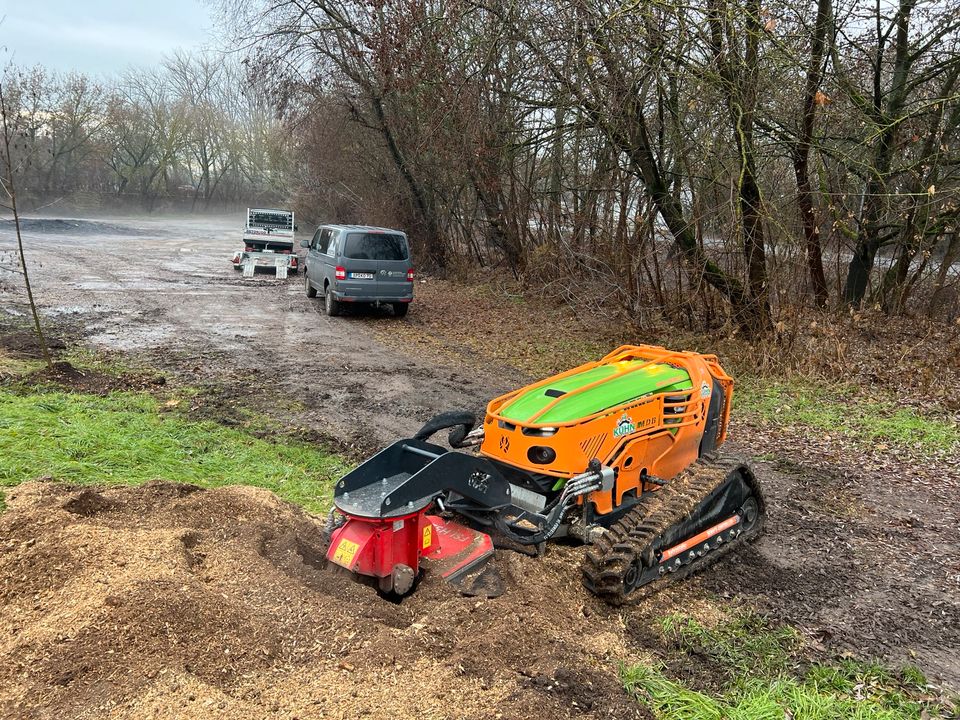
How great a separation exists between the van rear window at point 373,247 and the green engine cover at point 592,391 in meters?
10.5

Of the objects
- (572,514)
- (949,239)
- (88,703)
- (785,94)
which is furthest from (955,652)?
(949,239)

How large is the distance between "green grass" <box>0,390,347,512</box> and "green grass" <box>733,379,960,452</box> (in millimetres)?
5379

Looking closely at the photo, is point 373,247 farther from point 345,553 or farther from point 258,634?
point 258,634

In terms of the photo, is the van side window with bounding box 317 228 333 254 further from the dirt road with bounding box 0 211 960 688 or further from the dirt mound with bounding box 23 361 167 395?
the dirt mound with bounding box 23 361 167 395

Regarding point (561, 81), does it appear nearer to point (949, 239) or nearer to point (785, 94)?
point (785, 94)

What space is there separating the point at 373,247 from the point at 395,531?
12049 millimetres

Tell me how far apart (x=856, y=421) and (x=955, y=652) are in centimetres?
470

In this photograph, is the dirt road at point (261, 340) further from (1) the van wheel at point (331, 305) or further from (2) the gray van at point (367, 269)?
(2) the gray van at point (367, 269)

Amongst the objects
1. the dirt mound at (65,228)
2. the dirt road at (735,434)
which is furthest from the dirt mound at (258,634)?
the dirt mound at (65,228)

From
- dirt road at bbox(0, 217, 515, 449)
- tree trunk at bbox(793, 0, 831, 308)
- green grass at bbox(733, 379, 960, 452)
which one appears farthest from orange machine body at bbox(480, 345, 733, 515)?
tree trunk at bbox(793, 0, 831, 308)

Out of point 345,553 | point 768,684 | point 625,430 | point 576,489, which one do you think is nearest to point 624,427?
point 625,430

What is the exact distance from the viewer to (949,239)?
13.5m

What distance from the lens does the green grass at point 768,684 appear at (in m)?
3.31

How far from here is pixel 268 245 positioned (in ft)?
77.0
